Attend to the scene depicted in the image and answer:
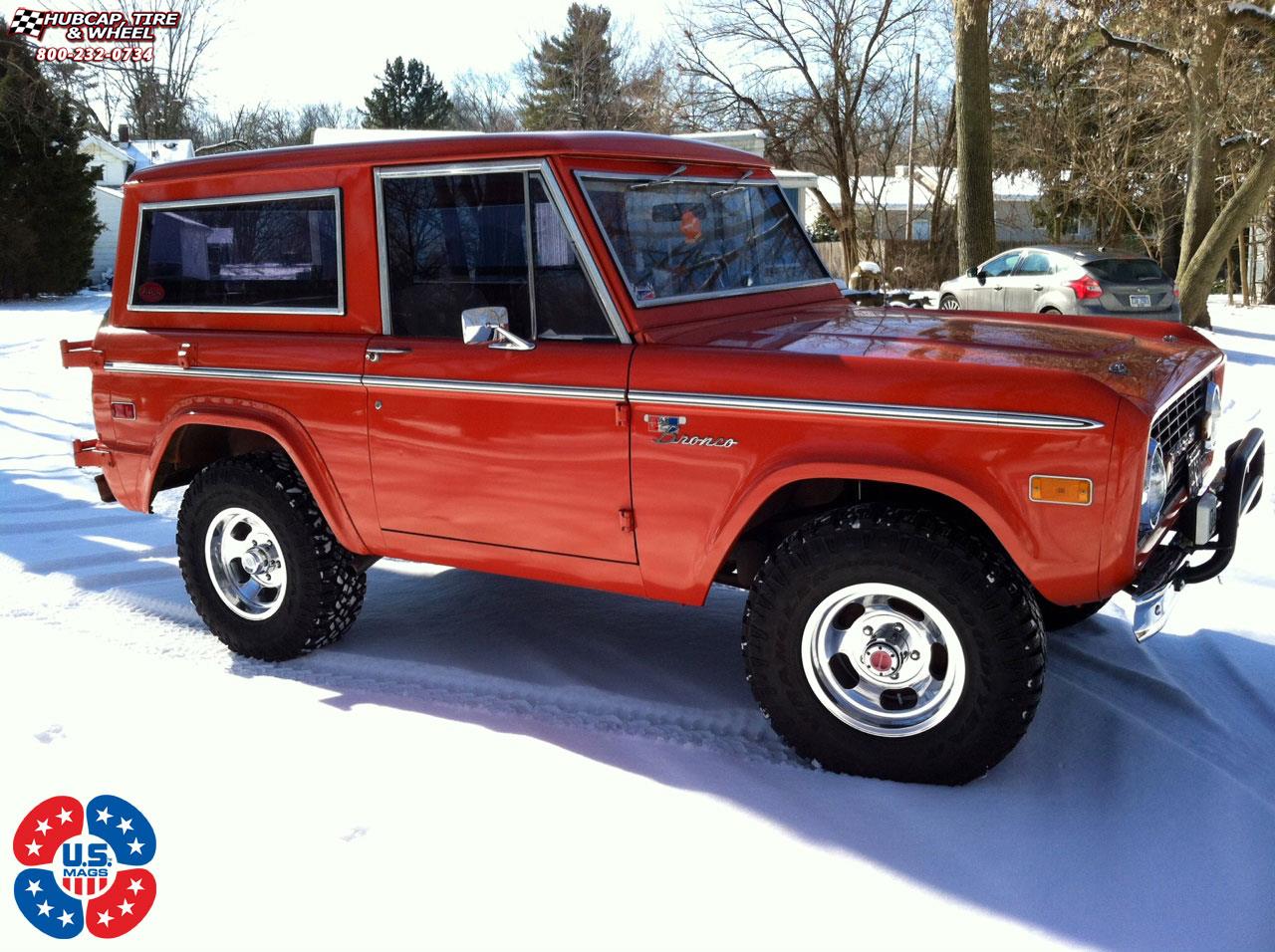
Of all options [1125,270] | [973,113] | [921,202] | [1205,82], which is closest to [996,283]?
[1125,270]

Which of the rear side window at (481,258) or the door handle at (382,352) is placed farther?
the door handle at (382,352)

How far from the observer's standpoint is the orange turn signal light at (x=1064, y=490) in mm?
2893

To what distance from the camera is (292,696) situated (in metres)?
4.03

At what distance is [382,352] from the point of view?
395cm

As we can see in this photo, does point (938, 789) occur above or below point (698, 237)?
below

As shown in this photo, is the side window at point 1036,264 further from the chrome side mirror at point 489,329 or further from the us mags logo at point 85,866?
the us mags logo at point 85,866

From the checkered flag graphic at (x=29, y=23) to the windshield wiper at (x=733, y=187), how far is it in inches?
615

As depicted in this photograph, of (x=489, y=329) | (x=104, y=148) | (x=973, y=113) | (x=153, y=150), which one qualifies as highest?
(x=153, y=150)

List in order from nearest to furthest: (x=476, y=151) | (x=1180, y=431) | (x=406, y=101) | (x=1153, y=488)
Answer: (x=1153, y=488)
(x=1180, y=431)
(x=476, y=151)
(x=406, y=101)

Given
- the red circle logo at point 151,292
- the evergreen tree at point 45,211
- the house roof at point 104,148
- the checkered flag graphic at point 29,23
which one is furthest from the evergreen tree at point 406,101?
the red circle logo at point 151,292

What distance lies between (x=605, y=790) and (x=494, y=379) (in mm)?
1387

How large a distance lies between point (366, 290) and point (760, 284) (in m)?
1.50

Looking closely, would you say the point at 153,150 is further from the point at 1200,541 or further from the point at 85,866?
the point at 1200,541

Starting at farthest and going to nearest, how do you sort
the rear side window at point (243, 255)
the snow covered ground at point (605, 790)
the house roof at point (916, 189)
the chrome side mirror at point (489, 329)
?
the house roof at point (916, 189) < the rear side window at point (243, 255) < the chrome side mirror at point (489, 329) < the snow covered ground at point (605, 790)
